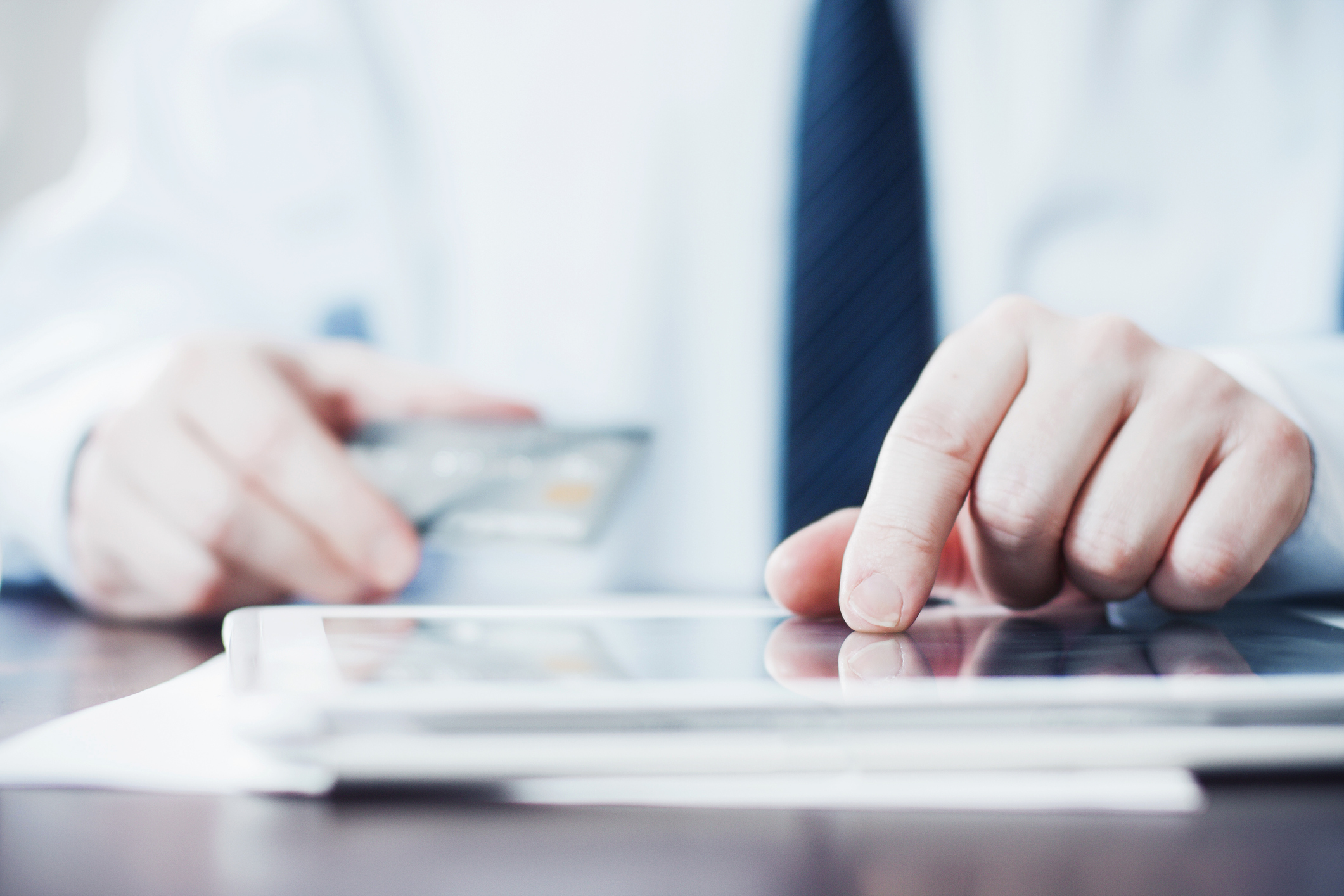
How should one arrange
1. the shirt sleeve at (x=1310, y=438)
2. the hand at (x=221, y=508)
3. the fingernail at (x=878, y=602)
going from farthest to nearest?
the hand at (x=221, y=508) < the shirt sleeve at (x=1310, y=438) < the fingernail at (x=878, y=602)

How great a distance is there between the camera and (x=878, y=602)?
264mm

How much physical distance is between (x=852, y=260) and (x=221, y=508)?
1.50 ft

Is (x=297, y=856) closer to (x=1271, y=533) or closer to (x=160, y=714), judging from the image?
(x=160, y=714)

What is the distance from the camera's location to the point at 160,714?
23 centimetres

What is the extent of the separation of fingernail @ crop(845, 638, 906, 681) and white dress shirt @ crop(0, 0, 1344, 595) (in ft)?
1.45

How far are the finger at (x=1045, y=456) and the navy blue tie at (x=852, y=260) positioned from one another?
25cm

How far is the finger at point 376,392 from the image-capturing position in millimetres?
611

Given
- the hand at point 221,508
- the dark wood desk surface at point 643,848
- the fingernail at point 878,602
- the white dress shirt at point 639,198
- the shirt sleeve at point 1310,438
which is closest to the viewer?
the dark wood desk surface at point 643,848

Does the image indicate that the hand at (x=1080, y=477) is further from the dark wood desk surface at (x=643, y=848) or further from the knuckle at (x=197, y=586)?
the knuckle at (x=197, y=586)

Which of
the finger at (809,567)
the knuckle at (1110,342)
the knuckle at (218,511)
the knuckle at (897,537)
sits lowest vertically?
the knuckle at (218,511)

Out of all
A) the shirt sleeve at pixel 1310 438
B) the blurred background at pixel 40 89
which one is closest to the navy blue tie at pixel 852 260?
the shirt sleeve at pixel 1310 438

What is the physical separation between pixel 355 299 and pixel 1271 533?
831mm

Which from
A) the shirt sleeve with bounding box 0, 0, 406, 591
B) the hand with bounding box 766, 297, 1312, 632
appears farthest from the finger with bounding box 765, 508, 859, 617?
the shirt sleeve with bounding box 0, 0, 406, 591

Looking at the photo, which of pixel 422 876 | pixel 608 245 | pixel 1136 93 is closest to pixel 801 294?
pixel 608 245
